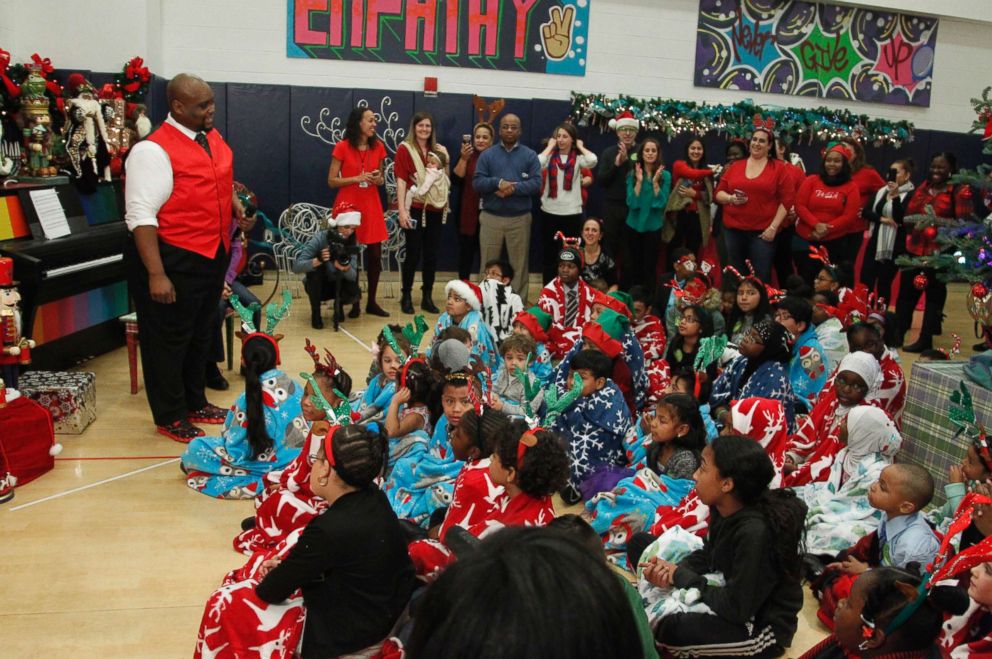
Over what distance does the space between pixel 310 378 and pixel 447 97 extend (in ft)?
18.9

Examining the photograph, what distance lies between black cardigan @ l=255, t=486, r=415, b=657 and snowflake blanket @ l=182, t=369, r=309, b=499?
1545mm

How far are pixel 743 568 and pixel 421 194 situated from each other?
541cm

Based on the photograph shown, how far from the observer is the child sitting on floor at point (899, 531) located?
2947mm

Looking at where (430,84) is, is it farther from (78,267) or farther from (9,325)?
(9,325)

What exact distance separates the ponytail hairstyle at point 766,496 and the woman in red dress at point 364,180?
16.6 ft

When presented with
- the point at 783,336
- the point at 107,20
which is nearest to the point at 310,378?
the point at 783,336

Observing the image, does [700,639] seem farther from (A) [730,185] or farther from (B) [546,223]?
(B) [546,223]

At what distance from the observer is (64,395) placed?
4492 millimetres

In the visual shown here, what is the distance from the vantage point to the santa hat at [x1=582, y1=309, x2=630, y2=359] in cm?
A: 469

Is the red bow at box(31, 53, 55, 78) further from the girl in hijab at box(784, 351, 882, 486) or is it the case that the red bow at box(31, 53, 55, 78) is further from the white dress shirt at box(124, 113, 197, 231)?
the girl in hijab at box(784, 351, 882, 486)

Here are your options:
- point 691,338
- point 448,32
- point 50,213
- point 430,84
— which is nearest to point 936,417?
point 691,338

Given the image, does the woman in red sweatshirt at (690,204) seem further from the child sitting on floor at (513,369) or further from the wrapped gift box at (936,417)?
the wrapped gift box at (936,417)

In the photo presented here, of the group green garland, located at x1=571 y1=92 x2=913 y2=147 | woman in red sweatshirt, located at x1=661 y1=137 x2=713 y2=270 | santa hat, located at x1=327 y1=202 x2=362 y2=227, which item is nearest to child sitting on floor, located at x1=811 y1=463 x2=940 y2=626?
santa hat, located at x1=327 y1=202 x2=362 y2=227

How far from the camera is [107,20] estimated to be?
7383 millimetres
